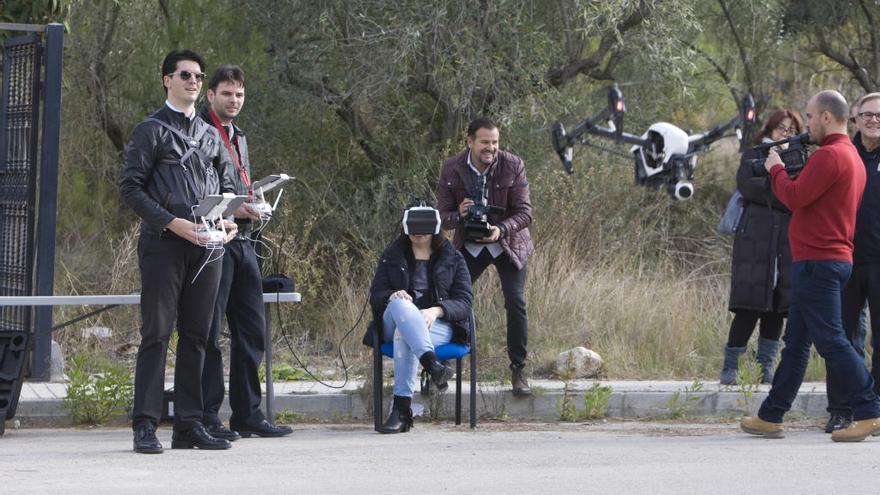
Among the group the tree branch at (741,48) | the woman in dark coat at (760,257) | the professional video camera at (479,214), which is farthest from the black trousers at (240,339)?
the tree branch at (741,48)

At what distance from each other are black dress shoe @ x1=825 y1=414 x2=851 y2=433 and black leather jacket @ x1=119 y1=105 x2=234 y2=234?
12.1 feet

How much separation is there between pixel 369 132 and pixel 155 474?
8266mm

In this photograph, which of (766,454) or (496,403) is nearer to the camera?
(766,454)

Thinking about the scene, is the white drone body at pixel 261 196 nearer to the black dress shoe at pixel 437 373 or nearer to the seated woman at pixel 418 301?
the seated woman at pixel 418 301

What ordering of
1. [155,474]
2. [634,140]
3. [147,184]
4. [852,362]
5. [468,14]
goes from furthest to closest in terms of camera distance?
1. [468,14]
2. [634,140]
3. [852,362]
4. [147,184]
5. [155,474]

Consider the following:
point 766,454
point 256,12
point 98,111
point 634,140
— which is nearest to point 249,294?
point 766,454

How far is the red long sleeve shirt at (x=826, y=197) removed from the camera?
25.6 ft

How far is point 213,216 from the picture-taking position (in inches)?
287

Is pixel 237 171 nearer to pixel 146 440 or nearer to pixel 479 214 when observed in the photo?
pixel 146 440

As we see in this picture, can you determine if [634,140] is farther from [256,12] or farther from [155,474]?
[155,474]

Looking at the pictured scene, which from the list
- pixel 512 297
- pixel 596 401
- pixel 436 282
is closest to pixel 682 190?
pixel 512 297

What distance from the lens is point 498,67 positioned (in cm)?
1295

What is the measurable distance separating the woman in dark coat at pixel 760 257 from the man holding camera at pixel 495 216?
57.3 inches

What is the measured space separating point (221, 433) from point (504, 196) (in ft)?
8.58
